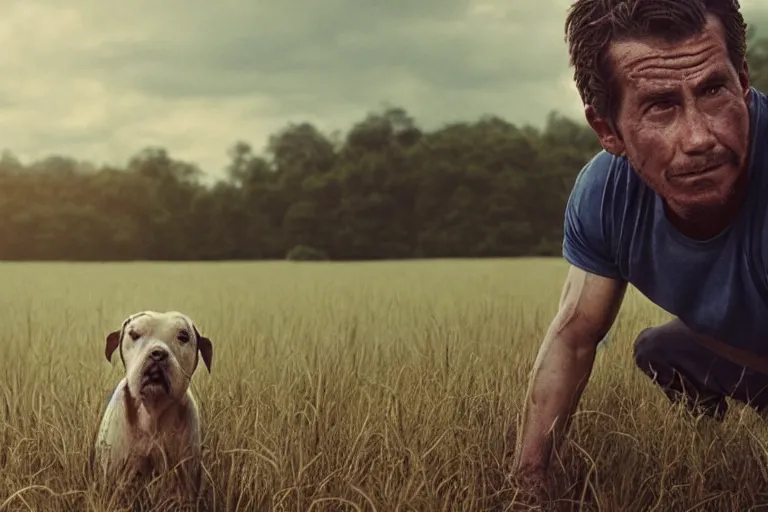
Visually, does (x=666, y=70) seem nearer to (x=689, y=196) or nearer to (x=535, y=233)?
(x=689, y=196)

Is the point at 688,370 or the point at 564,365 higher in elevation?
the point at 564,365

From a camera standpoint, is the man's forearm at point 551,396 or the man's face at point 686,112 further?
the man's forearm at point 551,396

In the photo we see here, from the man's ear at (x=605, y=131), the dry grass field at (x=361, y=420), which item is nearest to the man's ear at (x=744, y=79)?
the man's ear at (x=605, y=131)

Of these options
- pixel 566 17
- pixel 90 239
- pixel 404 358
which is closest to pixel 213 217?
pixel 90 239

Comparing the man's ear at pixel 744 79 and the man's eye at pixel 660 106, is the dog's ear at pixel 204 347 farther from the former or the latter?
the man's ear at pixel 744 79

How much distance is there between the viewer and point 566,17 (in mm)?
1984

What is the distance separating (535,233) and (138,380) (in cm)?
430

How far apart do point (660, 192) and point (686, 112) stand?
204 mm

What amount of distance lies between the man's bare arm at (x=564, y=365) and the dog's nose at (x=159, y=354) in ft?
3.32

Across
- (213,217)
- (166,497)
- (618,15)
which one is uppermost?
(618,15)

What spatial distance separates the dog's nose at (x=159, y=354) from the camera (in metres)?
1.80

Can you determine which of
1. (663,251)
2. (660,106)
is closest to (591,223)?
(663,251)

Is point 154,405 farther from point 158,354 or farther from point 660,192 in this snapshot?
point 660,192

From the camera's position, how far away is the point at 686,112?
1865 mm
